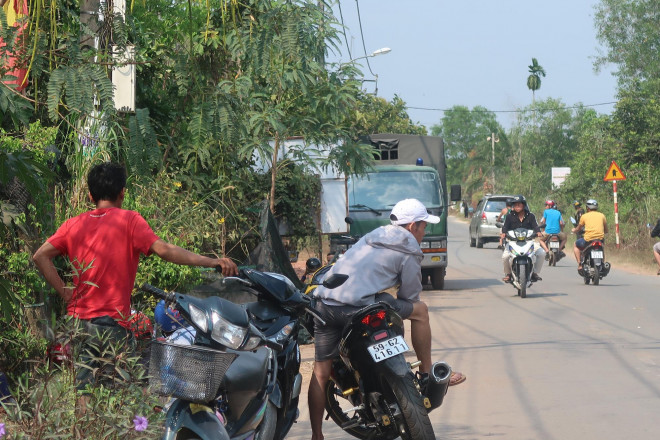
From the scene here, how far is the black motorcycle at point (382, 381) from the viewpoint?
18.0ft

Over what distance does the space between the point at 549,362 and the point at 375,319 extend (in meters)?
4.36

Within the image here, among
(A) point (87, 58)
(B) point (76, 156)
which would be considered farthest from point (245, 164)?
(A) point (87, 58)

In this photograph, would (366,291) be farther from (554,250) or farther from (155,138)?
(554,250)

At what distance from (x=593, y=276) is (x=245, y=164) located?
342 inches

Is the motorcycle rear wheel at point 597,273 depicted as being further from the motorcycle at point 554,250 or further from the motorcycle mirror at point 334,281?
the motorcycle mirror at point 334,281

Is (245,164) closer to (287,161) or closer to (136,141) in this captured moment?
(287,161)

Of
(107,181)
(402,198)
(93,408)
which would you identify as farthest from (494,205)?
(93,408)

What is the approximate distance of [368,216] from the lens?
58.0ft

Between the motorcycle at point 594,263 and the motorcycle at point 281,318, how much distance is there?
14520 millimetres

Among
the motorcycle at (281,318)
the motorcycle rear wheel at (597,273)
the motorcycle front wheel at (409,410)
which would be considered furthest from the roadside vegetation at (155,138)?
Answer: the motorcycle rear wheel at (597,273)

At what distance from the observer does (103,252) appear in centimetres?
494

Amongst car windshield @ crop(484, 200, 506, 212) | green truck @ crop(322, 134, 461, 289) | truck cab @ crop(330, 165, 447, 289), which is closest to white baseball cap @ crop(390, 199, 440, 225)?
green truck @ crop(322, 134, 461, 289)

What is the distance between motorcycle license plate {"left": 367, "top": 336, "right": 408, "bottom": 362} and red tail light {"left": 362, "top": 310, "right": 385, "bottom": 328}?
0.15m

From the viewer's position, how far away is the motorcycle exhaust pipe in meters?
5.96
